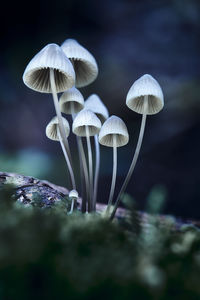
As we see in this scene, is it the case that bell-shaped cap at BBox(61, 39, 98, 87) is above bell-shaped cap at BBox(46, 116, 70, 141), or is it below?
above

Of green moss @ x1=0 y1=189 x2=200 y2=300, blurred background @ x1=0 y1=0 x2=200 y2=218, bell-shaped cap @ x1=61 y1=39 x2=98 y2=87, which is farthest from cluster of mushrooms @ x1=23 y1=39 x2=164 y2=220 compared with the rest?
blurred background @ x1=0 y1=0 x2=200 y2=218

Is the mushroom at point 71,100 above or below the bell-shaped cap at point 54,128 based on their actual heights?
above

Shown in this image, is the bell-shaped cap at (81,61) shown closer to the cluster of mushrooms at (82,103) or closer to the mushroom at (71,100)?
the cluster of mushrooms at (82,103)

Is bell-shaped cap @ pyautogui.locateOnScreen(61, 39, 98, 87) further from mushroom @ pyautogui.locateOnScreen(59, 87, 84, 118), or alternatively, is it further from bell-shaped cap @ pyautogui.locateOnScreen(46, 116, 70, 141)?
bell-shaped cap @ pyautogui.locateOnScreen(46, 116, 70, 141)

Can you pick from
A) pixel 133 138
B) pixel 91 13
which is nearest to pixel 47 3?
pixel 91 13

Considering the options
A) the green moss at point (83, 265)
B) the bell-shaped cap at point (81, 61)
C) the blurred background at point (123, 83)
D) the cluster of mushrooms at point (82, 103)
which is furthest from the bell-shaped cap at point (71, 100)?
the blurred background at point (123, 83)

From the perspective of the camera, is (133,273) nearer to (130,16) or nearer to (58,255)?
(58,255)
